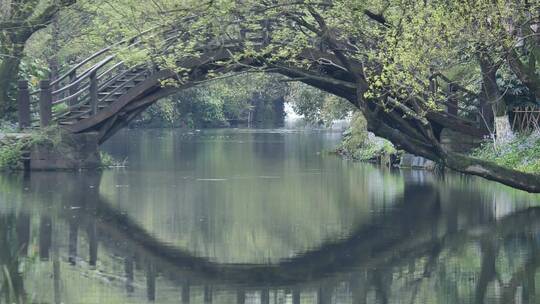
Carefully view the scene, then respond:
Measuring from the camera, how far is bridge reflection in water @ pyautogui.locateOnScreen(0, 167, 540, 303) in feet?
49.5

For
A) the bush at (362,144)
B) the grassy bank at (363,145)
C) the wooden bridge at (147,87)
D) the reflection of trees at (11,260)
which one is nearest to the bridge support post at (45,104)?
the wooden bridge at (147,87)

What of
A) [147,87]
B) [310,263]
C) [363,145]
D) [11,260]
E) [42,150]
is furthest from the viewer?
[363,145]

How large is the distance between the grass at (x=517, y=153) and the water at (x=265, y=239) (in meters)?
0.78

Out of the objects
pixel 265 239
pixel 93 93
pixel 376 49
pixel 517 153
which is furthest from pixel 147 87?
pixel 265 239

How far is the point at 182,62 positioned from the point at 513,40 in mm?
13614

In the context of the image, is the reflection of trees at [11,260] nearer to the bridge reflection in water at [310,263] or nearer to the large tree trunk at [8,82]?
the bridge reflection in water at [310,263]

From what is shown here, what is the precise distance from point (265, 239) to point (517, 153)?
13.1 m

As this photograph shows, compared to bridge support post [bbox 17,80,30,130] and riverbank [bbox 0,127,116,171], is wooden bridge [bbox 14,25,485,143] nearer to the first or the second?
bridge support post [bbox 17,80,30,130]

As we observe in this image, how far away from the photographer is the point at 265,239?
66.8 feet

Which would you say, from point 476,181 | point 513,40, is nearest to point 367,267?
point 513,40

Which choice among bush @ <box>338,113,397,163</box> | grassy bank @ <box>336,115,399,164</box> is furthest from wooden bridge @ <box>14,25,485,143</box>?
bush @ <box>338,113,397,163</box>

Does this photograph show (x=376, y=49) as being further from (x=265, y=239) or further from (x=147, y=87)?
(x=147, y=87)

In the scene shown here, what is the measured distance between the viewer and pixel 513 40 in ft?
75.7

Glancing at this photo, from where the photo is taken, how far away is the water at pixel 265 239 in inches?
605
